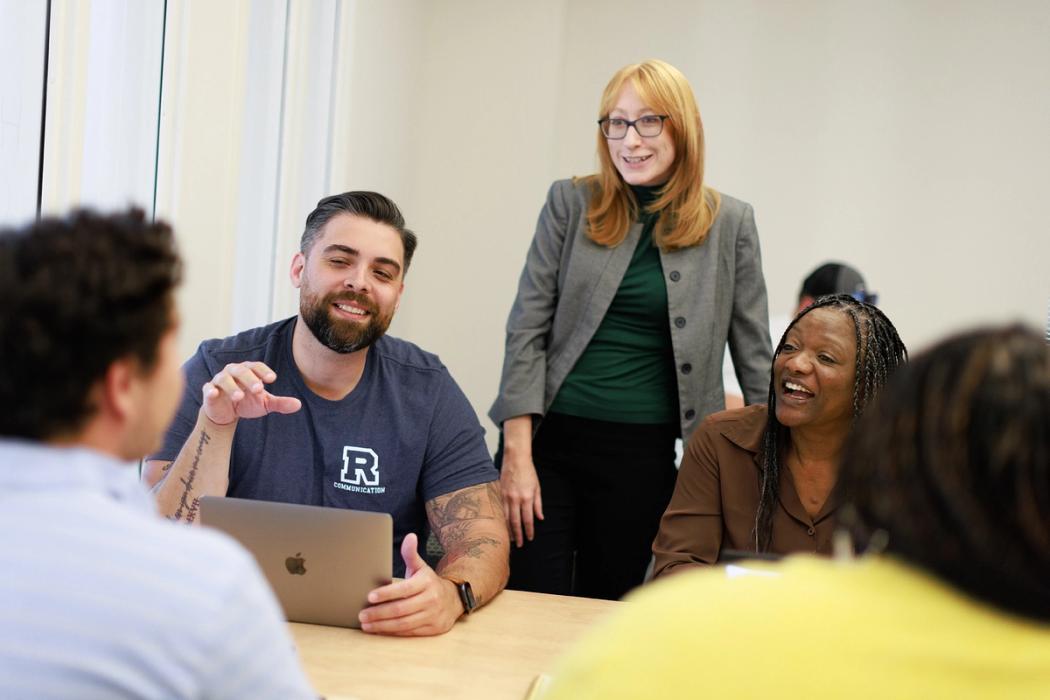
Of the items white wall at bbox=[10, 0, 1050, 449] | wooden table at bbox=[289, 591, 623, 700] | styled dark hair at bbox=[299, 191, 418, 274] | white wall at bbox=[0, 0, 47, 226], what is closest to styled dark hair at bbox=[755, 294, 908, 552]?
wooden table at bbox=[289, 591, 623, 700]

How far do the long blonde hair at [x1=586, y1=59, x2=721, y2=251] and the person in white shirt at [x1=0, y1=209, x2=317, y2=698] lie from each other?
6.34 ft

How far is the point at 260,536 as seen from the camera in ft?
5.72

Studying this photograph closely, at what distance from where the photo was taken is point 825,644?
83 centimetres

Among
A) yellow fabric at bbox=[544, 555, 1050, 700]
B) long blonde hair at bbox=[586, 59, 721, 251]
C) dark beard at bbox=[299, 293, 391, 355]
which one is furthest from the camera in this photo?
long blonde hair at bbox=[586, 59, 721, 251]

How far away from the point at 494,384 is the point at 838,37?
2045 millimetres

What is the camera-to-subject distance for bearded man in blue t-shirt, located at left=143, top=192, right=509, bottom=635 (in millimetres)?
2105

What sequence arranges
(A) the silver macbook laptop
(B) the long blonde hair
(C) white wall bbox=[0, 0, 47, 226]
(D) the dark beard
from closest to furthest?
1. (A) the silver macbook laptop
2. (C) white wall bbox=[0, 0, 47, 226]
3. (D) the dark beard
4. (B) the long blonde hair

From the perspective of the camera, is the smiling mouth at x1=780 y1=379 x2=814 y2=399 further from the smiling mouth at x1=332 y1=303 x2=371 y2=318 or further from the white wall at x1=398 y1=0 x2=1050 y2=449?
the white wall at x1=398 y1=0 x2=1050 y2=449

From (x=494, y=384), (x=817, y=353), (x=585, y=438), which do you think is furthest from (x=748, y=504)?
(x=494, y=384)

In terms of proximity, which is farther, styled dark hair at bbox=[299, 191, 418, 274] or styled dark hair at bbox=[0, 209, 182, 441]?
styled dark hair at bbox=[299, 191, 418, 274]

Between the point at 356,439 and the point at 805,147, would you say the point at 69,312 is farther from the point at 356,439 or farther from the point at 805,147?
the point at 805,147

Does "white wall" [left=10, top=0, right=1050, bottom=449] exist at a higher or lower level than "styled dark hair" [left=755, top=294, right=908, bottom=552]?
higher

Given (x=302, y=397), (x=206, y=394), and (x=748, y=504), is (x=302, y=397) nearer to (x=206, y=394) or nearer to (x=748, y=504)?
(x=206, y=394)

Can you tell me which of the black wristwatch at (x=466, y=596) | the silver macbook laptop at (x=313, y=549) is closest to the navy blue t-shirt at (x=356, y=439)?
the black wristwatch at (x=466, y=596)
